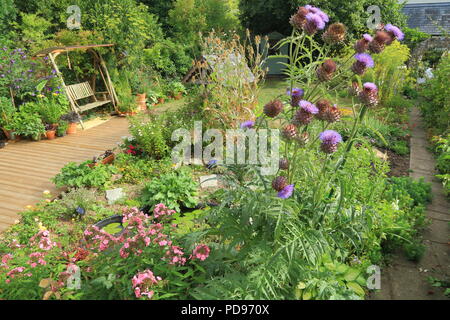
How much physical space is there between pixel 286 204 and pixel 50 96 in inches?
254

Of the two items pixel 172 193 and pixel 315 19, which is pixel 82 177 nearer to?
pixel 172 193

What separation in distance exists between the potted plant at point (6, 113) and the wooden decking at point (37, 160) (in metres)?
0.24

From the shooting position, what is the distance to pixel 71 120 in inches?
266

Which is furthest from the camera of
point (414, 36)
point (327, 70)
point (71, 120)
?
point (414, 36)

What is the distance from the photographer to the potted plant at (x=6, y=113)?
228 inches

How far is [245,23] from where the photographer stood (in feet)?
45.3

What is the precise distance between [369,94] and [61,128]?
20.1ft

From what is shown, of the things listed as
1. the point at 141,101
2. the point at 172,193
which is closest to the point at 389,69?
the point at 141,101

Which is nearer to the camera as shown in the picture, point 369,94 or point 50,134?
point 369,94

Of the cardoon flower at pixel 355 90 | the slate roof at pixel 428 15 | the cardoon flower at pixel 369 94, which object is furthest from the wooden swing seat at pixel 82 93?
the slate roof at pixel 428 15

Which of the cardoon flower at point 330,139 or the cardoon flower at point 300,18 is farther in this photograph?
the cardoon flower at point 300,18

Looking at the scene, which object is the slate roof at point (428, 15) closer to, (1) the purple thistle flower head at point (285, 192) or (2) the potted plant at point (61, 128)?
(2) the potted plant at point (61, 128)

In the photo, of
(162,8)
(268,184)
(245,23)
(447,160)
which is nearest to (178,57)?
(162,8)

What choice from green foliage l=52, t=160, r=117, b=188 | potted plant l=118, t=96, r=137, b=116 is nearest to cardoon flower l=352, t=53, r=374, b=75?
green foliage l=52, t=160, r=117, b=188
